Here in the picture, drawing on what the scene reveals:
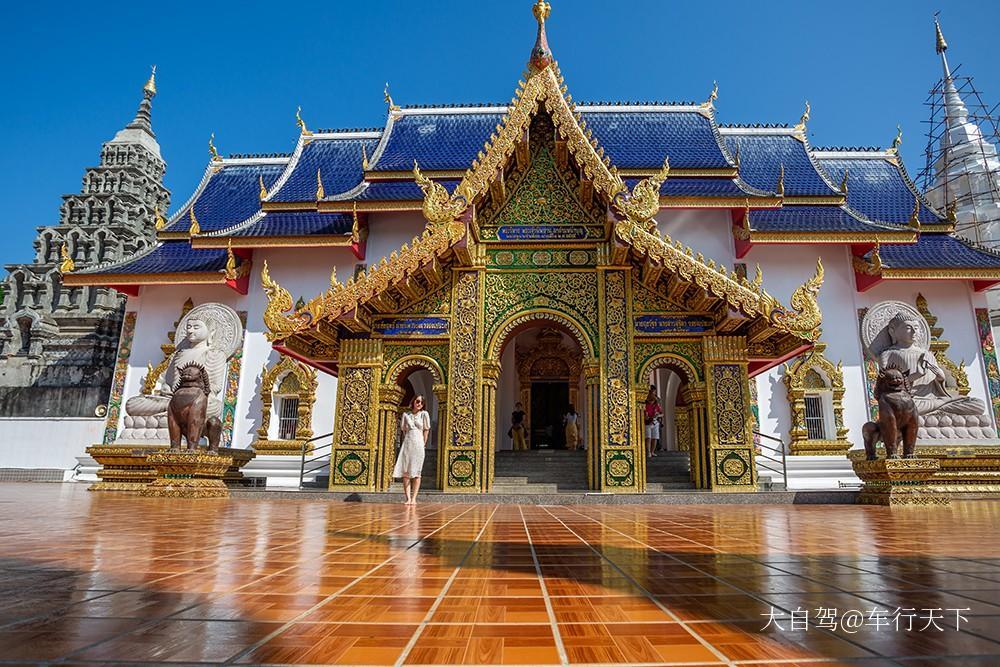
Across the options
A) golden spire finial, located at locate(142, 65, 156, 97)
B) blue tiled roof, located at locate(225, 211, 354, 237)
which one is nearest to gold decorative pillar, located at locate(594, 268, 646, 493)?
blue tiled roof, located at locate(225, 211, 354, 237)

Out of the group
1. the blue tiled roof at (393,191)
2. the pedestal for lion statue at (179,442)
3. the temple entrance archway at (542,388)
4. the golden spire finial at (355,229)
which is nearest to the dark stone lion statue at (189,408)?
the pedestal for lion statue at (179,442)

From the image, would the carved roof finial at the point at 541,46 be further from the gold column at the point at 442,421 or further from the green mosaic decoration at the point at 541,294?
the gold column at the point at 442,421

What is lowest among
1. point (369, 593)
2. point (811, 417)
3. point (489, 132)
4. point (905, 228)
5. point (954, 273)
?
point (369, 593)

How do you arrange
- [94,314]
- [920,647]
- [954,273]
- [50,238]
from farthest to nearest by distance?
1. [50,238]
2. [94,314]
3. [954,273]
4. [920,647]

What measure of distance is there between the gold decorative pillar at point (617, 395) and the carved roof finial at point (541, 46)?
11.1 feet

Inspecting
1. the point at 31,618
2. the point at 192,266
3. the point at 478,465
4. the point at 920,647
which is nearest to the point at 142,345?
the point at 192,266

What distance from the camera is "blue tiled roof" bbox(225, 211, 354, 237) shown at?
12.8m

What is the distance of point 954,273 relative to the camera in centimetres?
1202

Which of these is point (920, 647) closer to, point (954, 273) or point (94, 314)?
point (954, 273)

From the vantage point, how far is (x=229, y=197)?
51.4ft

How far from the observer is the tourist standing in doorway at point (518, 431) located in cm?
1434

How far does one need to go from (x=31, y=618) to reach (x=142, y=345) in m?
13.4

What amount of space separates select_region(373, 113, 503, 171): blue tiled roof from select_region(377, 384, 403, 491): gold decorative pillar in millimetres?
6343

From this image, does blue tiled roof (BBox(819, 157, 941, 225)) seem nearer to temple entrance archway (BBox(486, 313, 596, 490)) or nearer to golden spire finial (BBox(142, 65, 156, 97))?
temple entrance archway (BBox(486, 313, 596, 490))
